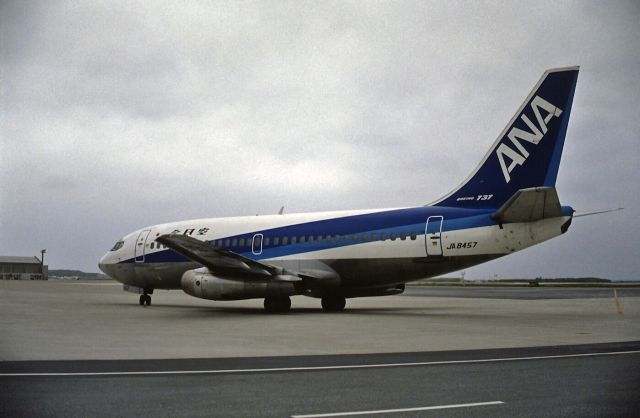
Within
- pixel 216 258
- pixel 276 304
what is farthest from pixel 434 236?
pixel 216 258

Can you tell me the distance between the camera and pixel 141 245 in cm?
3020

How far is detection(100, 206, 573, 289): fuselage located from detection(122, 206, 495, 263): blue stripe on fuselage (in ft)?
0.11

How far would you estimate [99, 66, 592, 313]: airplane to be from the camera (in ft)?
67.2

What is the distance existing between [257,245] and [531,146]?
1186cm

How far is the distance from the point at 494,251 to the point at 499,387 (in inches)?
534

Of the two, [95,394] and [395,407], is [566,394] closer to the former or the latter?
[395,407]

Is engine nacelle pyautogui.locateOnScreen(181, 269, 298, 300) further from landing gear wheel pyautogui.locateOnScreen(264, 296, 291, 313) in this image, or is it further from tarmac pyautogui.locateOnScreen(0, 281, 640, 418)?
tarmac pyautogui.locateOnScreen(0, 281, 640, 418)

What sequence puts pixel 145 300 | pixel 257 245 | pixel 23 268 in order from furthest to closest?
pixel 23 268 → pixel 145 300 → pixel 257 245

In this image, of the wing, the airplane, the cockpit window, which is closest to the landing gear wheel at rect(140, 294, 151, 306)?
the airplane

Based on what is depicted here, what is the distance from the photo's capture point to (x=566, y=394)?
7.23 metres

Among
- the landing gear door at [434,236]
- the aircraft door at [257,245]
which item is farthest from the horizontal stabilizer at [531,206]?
the aircraft door at [257,245]

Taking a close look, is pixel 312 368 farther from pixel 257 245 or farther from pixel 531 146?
pixel 257 245

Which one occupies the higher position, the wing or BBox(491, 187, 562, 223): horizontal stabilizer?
BBox(491, 187, 562, 223): horizontal stabilizer

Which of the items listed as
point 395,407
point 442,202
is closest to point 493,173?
point 442,202
